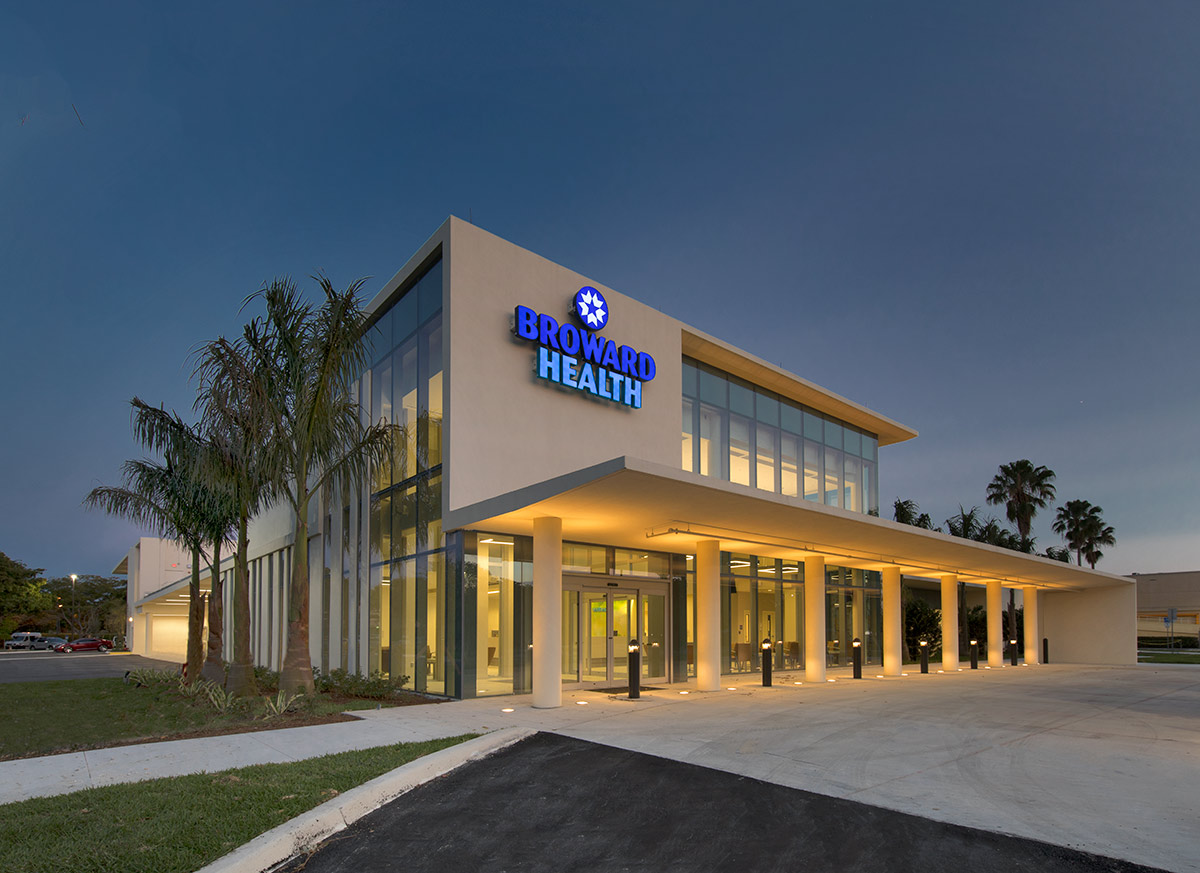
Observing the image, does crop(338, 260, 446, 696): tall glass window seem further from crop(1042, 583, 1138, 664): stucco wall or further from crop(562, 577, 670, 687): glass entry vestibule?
crop(1042, 583, 1138, 664): stucco wall

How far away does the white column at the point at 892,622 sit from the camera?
25.8m

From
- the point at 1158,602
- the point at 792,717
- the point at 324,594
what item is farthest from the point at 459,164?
the point at 792,717

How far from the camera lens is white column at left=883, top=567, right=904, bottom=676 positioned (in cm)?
2580

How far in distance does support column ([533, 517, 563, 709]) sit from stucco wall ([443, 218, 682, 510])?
2.43 m

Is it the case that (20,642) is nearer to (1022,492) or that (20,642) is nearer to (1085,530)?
(1022,492)

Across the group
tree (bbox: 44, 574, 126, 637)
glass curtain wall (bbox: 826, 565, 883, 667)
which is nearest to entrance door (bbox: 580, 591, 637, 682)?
glass curtain wall (bbox: 826, 565, 883, 667)

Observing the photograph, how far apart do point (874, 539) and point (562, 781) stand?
14519mm

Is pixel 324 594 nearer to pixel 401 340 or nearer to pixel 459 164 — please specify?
pixel 401 340

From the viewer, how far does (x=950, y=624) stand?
2881 cm

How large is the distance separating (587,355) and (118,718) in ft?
41.4

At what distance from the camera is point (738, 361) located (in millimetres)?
25703

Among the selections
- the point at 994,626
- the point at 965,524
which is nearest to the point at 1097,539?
the point at 965,524

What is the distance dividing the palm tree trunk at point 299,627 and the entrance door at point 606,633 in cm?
650

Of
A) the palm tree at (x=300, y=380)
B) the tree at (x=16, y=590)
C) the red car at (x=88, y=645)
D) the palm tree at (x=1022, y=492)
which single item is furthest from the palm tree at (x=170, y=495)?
the tree at (x=16, y=590)
